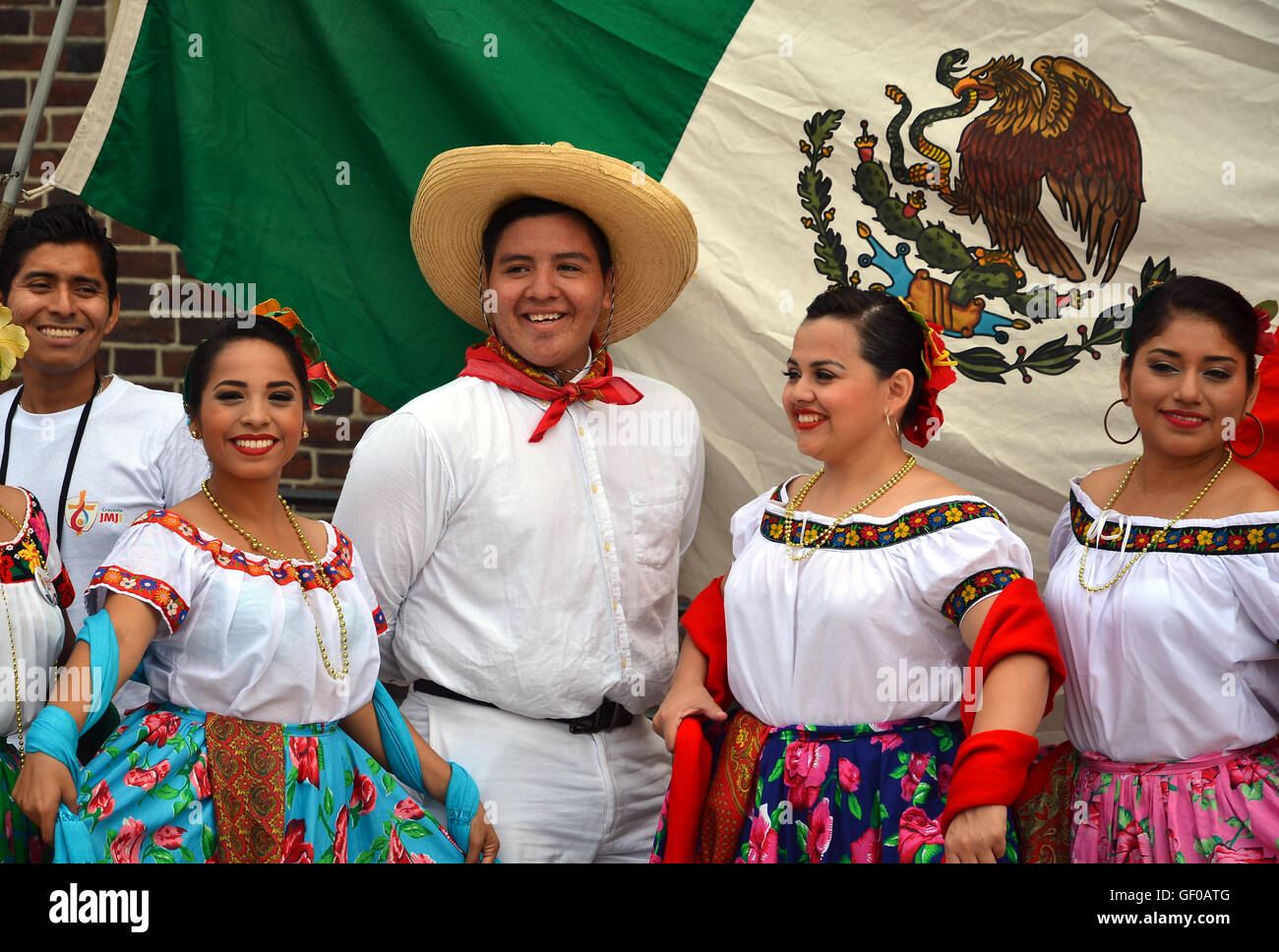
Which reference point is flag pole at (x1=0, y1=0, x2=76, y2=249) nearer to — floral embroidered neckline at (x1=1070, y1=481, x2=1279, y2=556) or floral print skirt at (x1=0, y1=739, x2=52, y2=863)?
floral print skirt at (x1=0, y1=739, x2=52, y2=863)

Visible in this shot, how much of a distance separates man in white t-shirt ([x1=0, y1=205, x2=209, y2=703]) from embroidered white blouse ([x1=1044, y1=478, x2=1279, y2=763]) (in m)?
1.96

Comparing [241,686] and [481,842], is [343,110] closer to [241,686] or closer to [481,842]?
[241,686]

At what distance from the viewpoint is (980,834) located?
2082 mm

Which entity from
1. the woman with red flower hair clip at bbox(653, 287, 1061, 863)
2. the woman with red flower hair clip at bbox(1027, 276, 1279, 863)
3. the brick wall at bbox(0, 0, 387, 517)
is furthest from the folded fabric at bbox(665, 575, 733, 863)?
the brick wall at bbox(0, 0, 387, 517)

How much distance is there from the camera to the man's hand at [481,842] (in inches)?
102

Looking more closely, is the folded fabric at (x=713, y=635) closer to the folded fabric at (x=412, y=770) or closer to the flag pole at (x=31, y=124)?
the folded fabric at (x=412, y=770)

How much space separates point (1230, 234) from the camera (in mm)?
2891

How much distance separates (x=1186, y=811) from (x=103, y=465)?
7.56 feet

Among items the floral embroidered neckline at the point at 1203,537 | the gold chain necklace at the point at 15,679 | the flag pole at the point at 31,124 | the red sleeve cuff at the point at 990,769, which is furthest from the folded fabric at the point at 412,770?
the flag pole at the point at 31,124

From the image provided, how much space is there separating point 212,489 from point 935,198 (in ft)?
5.83

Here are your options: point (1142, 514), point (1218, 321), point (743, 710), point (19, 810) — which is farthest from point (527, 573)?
point (1218, 321)

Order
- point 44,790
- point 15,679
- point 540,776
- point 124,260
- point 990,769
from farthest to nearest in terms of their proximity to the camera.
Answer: point 124,260
point 540,776
point 15,679
point 990,769
point 44,790

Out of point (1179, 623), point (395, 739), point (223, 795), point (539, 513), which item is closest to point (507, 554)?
point (539, 513)

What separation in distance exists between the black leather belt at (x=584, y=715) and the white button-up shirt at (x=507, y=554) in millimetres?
19
